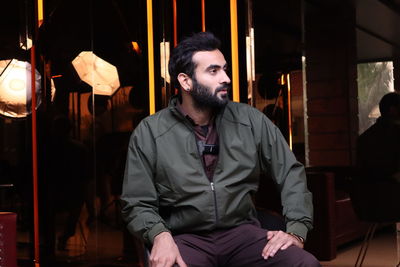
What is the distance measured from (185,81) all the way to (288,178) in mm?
534

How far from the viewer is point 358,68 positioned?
A: 353cm

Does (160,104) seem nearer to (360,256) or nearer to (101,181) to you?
(101,181)

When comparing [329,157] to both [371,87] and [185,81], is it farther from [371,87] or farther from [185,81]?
[185,81]

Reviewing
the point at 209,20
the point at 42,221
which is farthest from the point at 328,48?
the point at 42,221

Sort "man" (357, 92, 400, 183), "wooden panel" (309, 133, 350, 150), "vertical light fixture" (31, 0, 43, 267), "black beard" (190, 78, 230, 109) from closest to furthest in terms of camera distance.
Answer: "black beard" (190, 78, 230, 109)
"man" (357, 92, 400, 183)
"wooden panel" (309, 133, 350, 150)
"vertical light fixture" (31, 0, 43, 267)

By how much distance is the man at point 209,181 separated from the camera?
2.07 meters

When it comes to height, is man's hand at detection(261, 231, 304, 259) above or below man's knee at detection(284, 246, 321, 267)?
above

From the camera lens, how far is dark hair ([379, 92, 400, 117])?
3.41m

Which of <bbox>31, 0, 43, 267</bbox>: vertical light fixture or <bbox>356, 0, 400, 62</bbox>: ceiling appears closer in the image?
<bbox>356, 0, 400, 62</bbox>: ceiling

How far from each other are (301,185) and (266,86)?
Answer: 2072 millimetres

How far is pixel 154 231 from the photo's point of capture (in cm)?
206

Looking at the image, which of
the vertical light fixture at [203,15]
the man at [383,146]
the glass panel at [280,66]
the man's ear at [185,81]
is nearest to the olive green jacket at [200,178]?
the man's ear at [185,81]

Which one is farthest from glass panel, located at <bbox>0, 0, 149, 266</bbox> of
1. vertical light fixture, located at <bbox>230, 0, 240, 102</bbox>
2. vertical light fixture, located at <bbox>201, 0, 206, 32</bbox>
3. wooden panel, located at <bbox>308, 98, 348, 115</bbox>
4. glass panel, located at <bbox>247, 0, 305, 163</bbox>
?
wooden panel, located at <bbox>308, 98, 348, 115</bbox>

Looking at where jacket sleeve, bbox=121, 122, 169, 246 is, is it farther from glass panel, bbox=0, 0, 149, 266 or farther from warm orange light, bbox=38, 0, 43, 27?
warm orange light, bbox=38, 0, 43, 27
